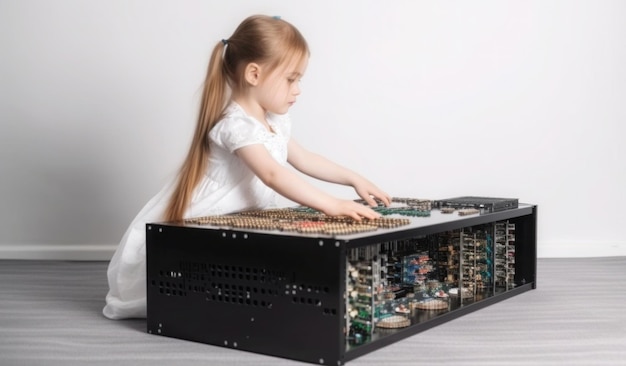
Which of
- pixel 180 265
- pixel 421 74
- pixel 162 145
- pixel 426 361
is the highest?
pixel 421 74

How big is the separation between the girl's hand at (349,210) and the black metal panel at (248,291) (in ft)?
0.72

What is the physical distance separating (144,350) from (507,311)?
792 mm

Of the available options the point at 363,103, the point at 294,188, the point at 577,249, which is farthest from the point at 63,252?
the point at 577,249

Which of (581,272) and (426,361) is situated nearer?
(426,361)

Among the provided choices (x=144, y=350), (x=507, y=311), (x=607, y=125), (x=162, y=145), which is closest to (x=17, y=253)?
(x=162, y=145)

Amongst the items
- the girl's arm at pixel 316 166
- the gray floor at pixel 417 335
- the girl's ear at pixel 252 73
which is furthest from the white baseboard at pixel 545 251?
the girl's ear at pixel 252 73

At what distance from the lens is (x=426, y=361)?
137cm

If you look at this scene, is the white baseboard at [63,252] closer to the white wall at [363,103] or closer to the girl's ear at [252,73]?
the white wall at [363,103]

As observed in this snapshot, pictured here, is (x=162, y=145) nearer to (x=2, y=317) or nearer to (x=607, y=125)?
(x=2, y=317)

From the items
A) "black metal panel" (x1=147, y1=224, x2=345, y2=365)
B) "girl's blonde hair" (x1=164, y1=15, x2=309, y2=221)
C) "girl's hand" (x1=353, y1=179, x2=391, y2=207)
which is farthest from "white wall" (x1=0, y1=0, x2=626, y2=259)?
"black metal panel" (x1=147, y1=224, x2=345, y2=365)

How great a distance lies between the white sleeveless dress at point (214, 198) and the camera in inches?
65.6

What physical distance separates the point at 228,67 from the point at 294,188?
363mm

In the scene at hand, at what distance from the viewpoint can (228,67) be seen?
1.77m

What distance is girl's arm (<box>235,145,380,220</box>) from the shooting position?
60.4 inches
